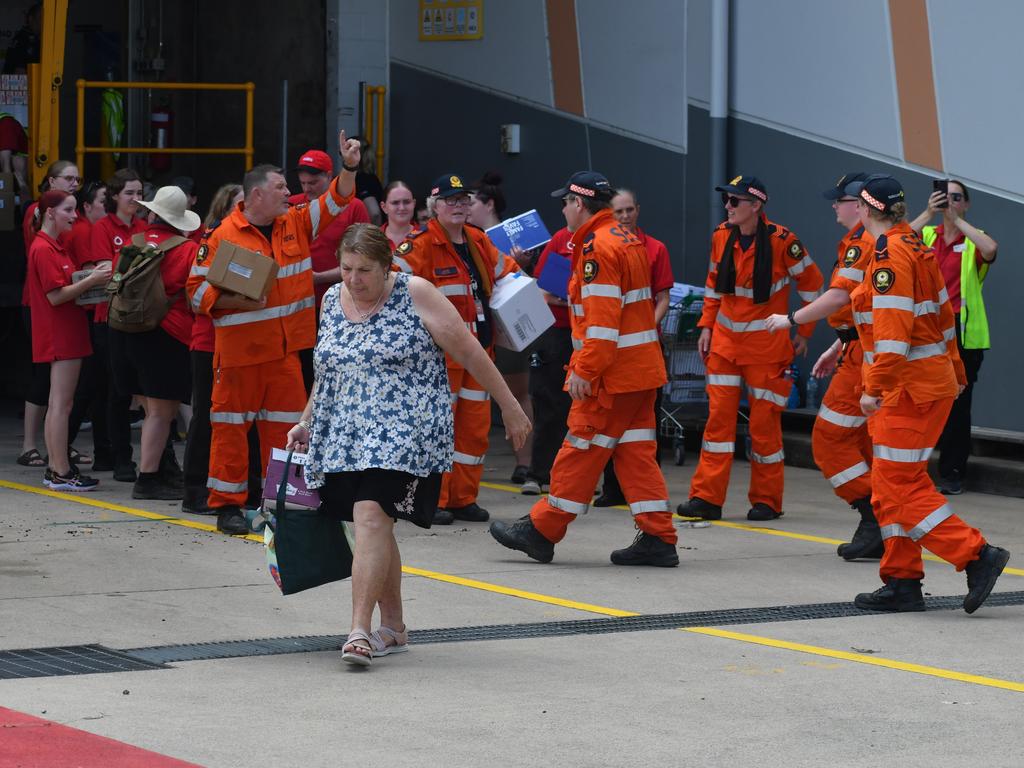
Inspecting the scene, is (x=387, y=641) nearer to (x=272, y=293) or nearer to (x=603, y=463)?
(x=603, y=463)

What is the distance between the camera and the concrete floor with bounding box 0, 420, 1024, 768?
5.74 meters

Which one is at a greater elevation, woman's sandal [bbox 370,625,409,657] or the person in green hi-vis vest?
the person in green hi-vis vest

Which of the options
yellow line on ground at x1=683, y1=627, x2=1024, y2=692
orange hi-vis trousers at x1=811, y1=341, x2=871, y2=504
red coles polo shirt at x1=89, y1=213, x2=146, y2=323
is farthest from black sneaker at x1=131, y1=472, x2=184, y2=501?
yellow line on ground at x1=683, y1=627, x2=1024, y2=692

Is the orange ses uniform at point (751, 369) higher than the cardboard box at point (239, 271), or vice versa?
the cardboard box at point (239, 271)

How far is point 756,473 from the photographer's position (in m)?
11.2

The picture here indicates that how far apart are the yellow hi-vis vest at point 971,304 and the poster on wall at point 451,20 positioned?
20.5 feet

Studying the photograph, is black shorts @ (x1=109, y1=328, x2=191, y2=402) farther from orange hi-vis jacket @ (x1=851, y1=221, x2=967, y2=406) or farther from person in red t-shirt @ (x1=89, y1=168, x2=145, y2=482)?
orange hi-vis jacket @ (x1=851, y1=221, x2=967, y2=406)

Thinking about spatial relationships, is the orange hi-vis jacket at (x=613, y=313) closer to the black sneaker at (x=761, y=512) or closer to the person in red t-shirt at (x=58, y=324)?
the black sneaker at (x=761, y=512)

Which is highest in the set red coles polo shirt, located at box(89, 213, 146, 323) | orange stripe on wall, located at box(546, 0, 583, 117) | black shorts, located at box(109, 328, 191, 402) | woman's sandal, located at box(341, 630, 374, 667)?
orange stripe on wall, located at box(546, 0, 583, 117)

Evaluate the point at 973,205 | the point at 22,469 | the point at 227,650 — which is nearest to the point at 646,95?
the point at 973,205

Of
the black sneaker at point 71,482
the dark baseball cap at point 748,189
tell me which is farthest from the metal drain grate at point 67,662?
the dark baseball cap at point 748,189

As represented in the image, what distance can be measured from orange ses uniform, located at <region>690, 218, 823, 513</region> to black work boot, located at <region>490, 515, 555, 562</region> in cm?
188

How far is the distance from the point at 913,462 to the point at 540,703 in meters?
2.66

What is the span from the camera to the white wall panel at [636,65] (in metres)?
14.9
